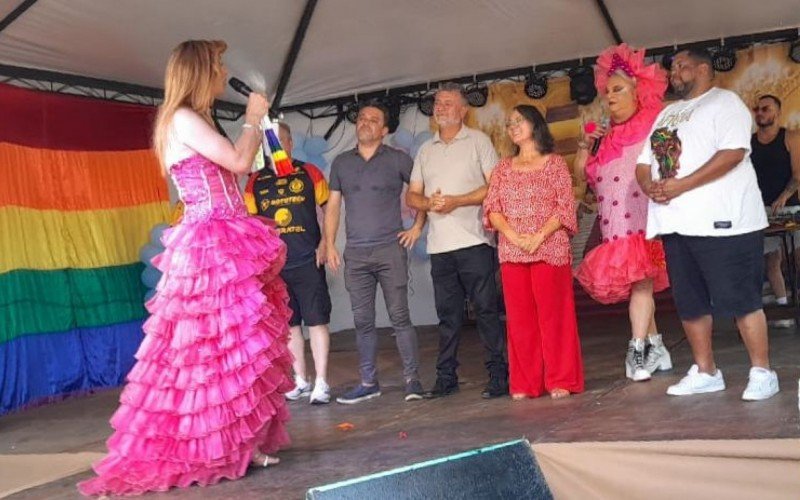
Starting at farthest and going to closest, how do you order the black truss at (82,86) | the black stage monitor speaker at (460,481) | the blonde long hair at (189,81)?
the black truss at (82,86) < the blonde long hair at (189,81) < the black stage monitor speaker at (460,481)

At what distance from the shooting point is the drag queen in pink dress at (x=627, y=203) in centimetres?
472

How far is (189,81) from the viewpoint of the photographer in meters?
3.56

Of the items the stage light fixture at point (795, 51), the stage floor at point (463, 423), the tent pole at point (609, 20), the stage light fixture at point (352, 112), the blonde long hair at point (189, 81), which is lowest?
the stage floor at point (463, 423)

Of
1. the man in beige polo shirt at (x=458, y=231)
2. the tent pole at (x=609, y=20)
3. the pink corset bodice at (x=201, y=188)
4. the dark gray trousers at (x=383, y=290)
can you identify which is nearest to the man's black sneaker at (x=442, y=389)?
the man in beige polo shirt at (x=458, y=231)

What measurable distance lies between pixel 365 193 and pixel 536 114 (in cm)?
106

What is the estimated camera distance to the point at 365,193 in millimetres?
5117

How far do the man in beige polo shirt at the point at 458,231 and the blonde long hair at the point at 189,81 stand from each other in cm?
160

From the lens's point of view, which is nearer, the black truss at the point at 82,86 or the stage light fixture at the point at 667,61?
the black truss at the point at 82,86

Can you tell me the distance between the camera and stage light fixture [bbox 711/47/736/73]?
7.93 m

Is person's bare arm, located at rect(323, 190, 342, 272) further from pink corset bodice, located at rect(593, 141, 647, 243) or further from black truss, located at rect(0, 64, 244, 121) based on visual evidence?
black truss, located at rect(0, 64, 244, 121)

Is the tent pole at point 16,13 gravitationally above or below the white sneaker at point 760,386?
above

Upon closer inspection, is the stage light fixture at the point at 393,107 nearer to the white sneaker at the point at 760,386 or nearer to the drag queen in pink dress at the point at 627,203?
the drag queen in pink dress at the point at 627,203

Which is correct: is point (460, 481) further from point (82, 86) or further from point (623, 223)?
point (82, 86)

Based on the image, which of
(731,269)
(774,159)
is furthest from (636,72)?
(774,159)
